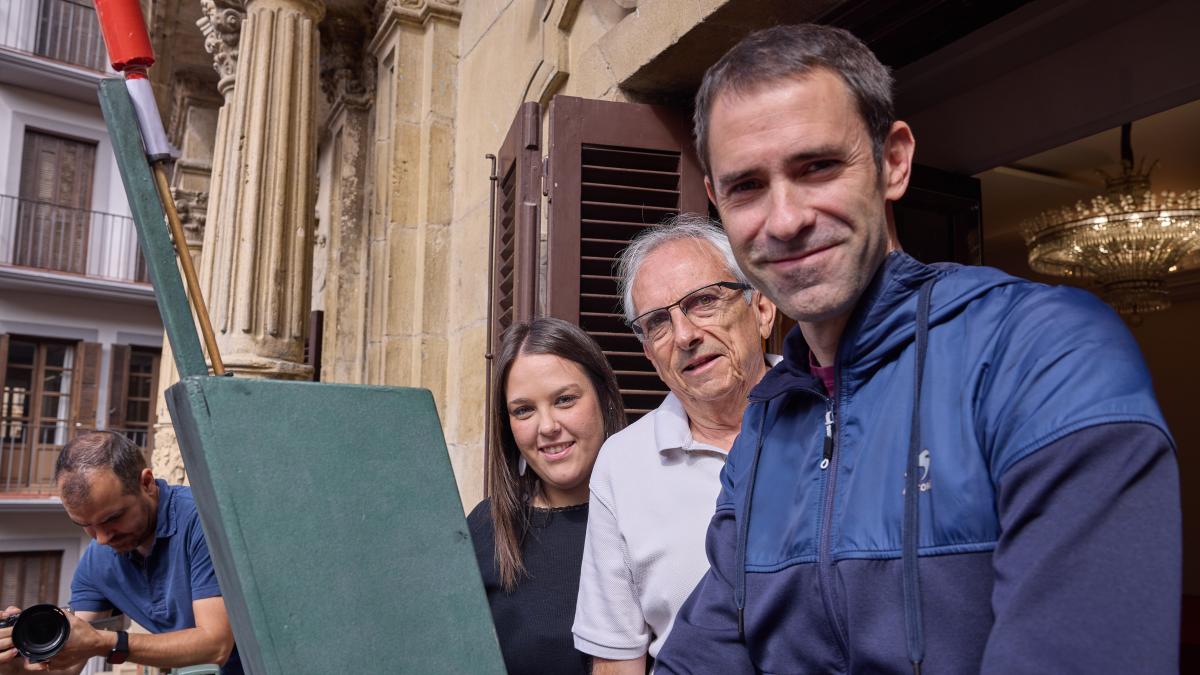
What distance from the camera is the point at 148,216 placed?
104cm

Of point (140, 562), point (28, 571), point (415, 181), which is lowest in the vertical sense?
point (28, 571)

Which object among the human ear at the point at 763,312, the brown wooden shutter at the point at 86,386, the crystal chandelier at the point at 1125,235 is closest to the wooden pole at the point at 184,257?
the human ear at the point at 763,312

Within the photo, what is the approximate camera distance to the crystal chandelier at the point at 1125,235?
612 cm

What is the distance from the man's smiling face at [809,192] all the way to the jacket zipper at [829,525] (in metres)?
0.13

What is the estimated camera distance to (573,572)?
213cm

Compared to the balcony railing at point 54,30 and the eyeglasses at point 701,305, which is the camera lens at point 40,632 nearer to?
the eyeglasses at point 701,305

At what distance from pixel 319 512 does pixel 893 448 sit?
617mm

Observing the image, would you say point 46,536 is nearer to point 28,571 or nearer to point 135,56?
point 28,571

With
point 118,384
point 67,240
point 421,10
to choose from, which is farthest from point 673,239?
point 67,240

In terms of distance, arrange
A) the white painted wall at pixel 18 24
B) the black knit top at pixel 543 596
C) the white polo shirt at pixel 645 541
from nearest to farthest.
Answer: the white polo shirt at pixel 645 541
the black knit top at pixel 543 596
the white painted wall at pixel 18 24

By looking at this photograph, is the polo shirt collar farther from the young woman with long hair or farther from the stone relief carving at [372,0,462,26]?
the stone relief carving at [372,0,462,26]

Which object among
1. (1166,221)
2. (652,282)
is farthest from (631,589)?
(1166,221)

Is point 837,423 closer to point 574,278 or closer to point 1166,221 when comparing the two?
point 574,278

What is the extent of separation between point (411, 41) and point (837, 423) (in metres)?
5.18
